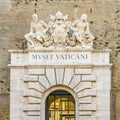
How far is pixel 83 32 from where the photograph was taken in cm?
2312

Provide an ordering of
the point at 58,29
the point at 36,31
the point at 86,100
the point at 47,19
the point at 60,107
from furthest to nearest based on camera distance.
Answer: the point at 47,19
the point at 60,107
the point at 36,31
the point at 58,29
the point at 86,100

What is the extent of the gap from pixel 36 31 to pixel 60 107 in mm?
2427

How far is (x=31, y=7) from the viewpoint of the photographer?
79.4ft

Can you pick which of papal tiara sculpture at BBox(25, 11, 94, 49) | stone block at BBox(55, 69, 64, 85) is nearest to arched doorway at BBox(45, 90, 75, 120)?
stone block at BBox(55, 69, 64, 85)

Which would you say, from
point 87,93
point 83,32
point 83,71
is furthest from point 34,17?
point 87,93

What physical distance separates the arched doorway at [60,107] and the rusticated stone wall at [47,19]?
141cm

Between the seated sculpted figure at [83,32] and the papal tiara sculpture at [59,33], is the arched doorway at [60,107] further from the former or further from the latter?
the seated sculpted figure at [83,32]

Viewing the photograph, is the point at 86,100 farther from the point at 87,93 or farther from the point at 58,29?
the point at 58,29

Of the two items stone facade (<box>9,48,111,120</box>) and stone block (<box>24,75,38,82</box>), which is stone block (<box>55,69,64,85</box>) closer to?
stone facade (<box>9,48,111,120</box>)

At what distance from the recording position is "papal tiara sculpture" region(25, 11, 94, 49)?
23.1m

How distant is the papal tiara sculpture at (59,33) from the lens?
23078 mm

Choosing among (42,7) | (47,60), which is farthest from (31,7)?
(47,60)

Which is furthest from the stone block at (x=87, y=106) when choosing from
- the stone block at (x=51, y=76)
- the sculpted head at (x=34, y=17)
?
the sculpted head at (x=34, y=17)

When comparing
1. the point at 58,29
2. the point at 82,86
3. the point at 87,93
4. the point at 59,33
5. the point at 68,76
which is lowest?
the point at 87,93
